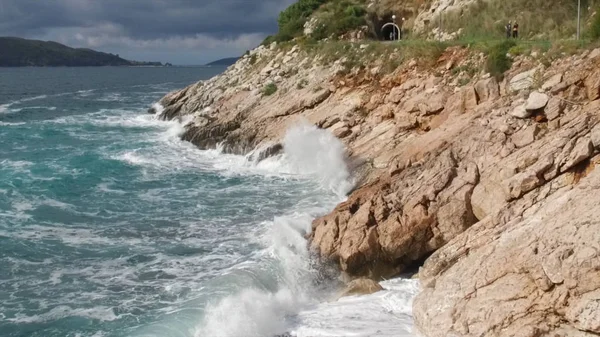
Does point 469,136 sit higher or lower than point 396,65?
lower

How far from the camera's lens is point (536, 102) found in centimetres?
1639

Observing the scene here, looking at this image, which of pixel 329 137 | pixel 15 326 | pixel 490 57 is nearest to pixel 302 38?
pixel 329 137

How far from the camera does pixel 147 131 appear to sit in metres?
40.8

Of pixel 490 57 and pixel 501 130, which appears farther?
pixel 490 57

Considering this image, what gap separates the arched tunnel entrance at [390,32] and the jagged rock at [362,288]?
28758mm

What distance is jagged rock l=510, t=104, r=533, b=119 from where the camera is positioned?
16516 millimetres

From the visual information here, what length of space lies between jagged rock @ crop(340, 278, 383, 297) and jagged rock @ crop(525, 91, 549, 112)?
699 cm

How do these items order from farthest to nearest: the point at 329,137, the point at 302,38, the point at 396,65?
1. the point at 302,38
2. the point at 396,65
3. the point at 329,137

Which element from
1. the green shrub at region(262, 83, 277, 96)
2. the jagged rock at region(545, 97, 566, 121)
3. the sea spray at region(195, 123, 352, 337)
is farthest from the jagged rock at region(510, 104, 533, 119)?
the green shrub at region(262, 83, 277, 96)

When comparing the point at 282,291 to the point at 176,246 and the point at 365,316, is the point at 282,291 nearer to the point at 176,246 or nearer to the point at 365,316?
the point at 365,316

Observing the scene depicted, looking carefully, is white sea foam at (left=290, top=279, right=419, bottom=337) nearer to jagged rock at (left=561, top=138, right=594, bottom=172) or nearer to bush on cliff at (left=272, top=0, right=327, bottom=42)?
jagged rock at (left=561, top=138, right=594, bottom=172)

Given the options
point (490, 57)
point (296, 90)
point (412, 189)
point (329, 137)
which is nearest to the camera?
point (412, 189)

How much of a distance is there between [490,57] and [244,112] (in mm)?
15150

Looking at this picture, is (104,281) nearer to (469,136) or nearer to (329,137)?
(469,136)
